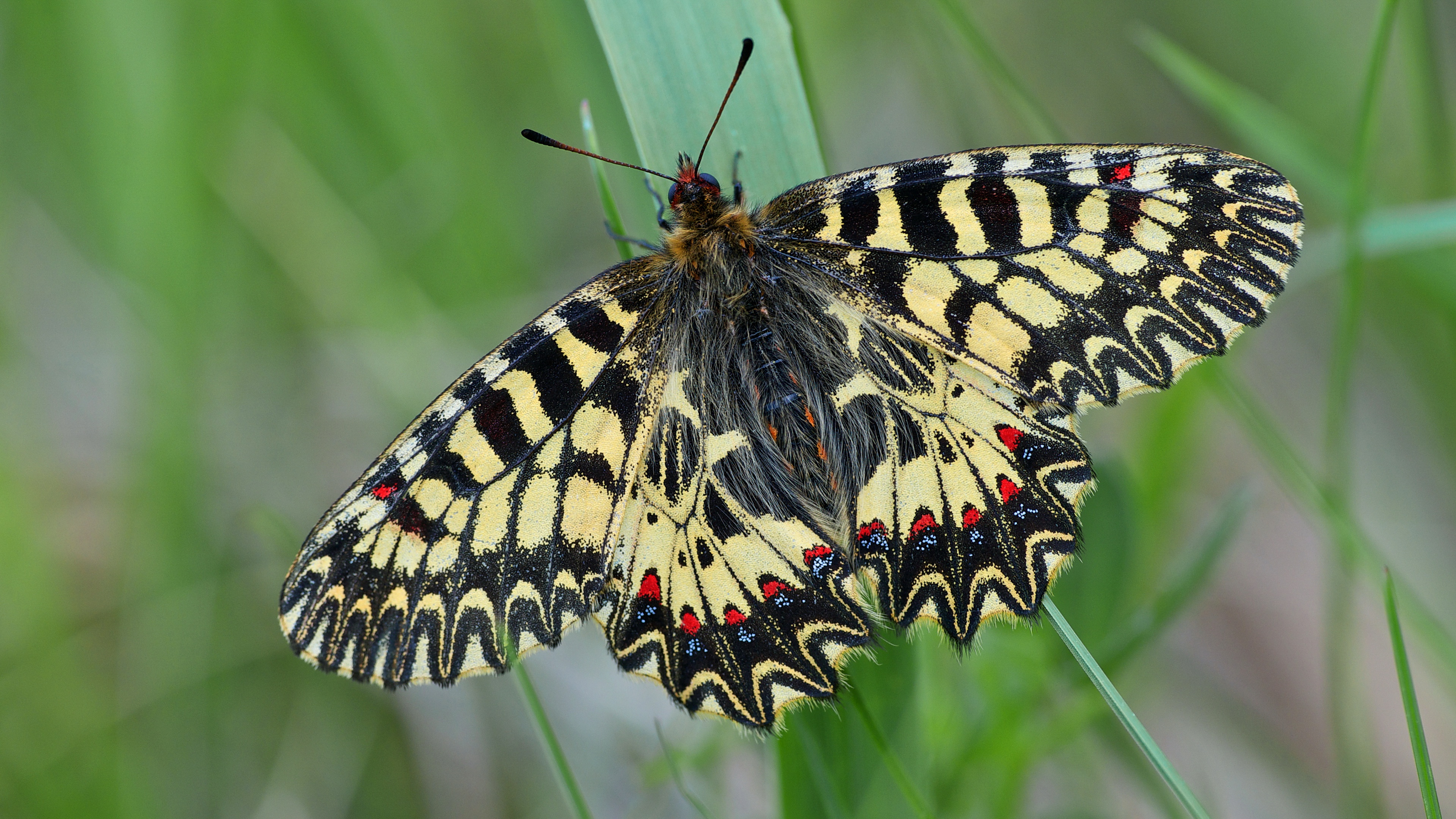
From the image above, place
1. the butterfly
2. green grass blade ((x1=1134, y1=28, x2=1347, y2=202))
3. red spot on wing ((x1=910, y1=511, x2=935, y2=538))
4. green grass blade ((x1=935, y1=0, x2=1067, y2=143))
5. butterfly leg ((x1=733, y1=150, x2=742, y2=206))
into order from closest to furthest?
1. the butterfly
2. red spot on wing ((x1=910, y1=511, x2=935, y2=538))
3. butterfly leg ((x1=733, y1=150, x2=742, y2=206))
4. green grass blade ((x1=935, y1=0, x2=1067, y2=143))
5. green grass blade ((x1=1134, y1=28, x2=1347, y2=202))

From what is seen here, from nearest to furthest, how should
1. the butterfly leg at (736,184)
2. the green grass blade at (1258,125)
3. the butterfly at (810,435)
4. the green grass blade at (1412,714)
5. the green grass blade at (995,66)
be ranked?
1. the green grass blade at (1412,714)
2. the butterfly at (810,435)
3. the butterfly leg at (736,184)
4. the green grass blade at (995,66)
5. the green grass blade at (1258,125)

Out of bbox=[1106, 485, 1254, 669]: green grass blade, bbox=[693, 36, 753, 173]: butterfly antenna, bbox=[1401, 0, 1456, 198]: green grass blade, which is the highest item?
bbox=[693, 36, 753, 173]: butterfly antenna

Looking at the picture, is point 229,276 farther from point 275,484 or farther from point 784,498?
point 784,498

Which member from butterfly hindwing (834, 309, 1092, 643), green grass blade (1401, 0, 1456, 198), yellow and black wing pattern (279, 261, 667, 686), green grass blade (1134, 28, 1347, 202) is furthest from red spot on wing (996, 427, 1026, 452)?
green grass blade (1401, 0, 1456, 198)

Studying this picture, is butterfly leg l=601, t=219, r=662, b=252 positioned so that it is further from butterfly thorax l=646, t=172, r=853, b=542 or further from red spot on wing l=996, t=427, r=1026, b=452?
red spot on wing l=996, t=427, r=1026, b=452

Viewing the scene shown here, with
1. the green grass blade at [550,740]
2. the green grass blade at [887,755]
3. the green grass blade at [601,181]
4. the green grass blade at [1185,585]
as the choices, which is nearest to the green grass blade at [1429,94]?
the green grass blade at [1185,585]

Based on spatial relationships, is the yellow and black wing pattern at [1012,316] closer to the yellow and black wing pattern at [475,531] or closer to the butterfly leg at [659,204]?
the butterfly leg at [659,204]

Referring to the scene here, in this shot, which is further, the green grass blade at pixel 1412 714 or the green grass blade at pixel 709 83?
the green grass blade at pixel 709 83
